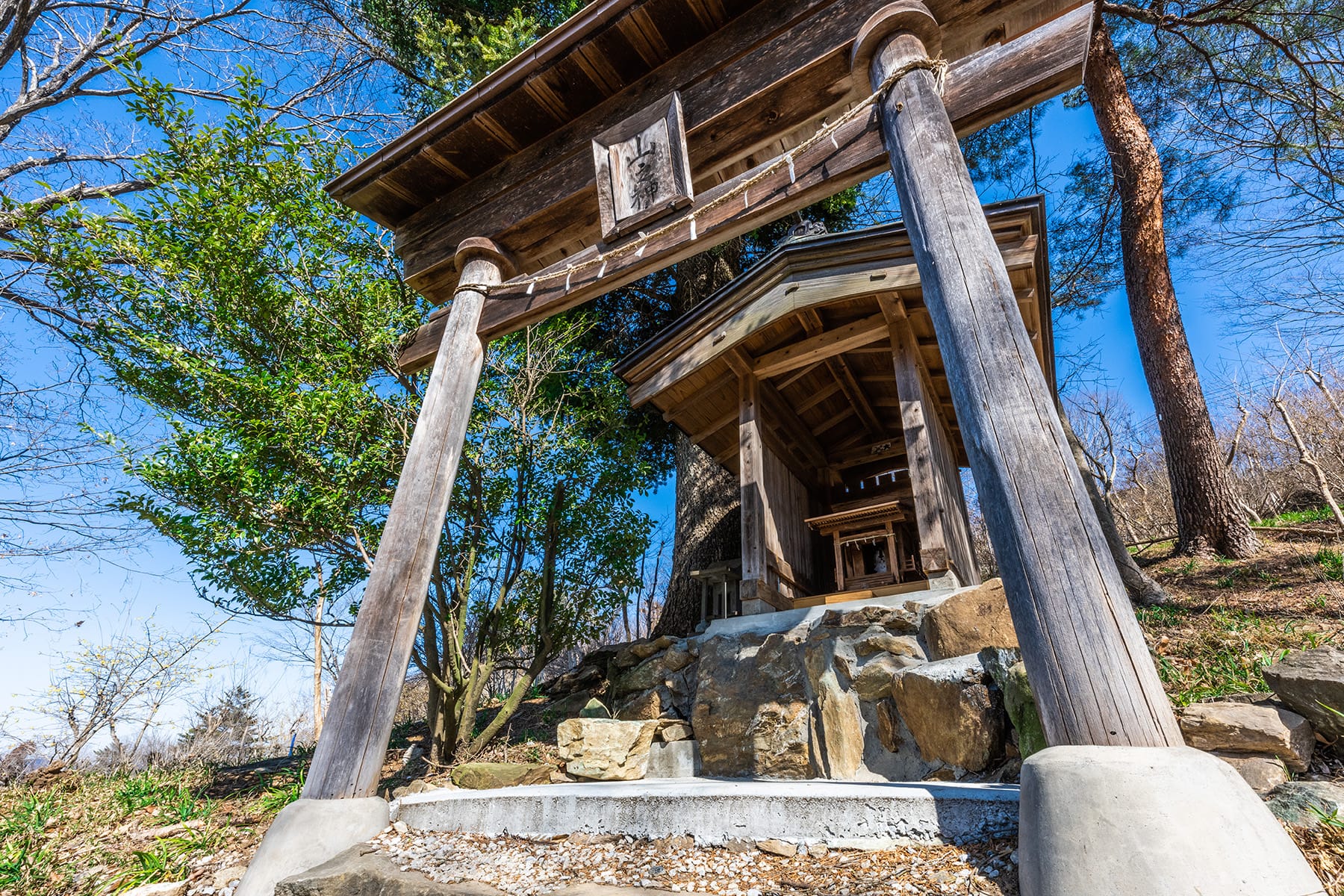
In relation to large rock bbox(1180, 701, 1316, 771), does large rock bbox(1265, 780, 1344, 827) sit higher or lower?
lower

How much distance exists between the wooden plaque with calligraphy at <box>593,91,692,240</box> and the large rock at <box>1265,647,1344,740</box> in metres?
3.34

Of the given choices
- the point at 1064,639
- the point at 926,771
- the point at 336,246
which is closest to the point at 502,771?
the point at 926,771

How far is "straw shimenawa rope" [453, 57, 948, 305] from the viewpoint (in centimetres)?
257

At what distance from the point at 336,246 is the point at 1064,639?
6283mm

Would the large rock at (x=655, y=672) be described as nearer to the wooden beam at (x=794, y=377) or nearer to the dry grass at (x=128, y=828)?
the dry grass at (x=128, y=828)

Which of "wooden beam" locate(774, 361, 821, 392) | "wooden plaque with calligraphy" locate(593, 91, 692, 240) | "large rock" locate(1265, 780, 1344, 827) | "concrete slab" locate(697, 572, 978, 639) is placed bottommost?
"large rock" locate(1265, 780, 1344, 827)

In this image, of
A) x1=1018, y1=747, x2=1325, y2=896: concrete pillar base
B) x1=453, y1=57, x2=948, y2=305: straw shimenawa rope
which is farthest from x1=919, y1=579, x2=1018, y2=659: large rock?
x1=453, y1=57, x2=948, y2=305: straw shimenawa rope

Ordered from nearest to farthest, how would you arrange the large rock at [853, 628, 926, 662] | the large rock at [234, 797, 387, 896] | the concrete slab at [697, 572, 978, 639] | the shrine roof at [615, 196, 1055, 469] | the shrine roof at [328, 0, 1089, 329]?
the large rock at [234, 797, 387, 896], the shrine roof at [328, 0, 1089, 329], the large rock at [853, 628, 926, 662], the concrete slab at [697, 572, 978, 639], the shrine roof at [615, 196, 1055, 469]

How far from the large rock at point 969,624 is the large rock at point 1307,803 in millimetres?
1833

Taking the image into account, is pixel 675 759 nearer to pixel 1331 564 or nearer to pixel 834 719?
pixel 834 719

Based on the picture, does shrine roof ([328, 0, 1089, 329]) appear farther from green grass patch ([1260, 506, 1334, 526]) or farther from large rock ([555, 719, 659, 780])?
green grass patch ([1260, 506, 1334, 526])

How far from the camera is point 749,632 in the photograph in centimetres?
504

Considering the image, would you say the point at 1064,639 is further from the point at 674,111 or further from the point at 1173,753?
the point at 674,111

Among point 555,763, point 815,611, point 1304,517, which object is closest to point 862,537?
point 815,611
